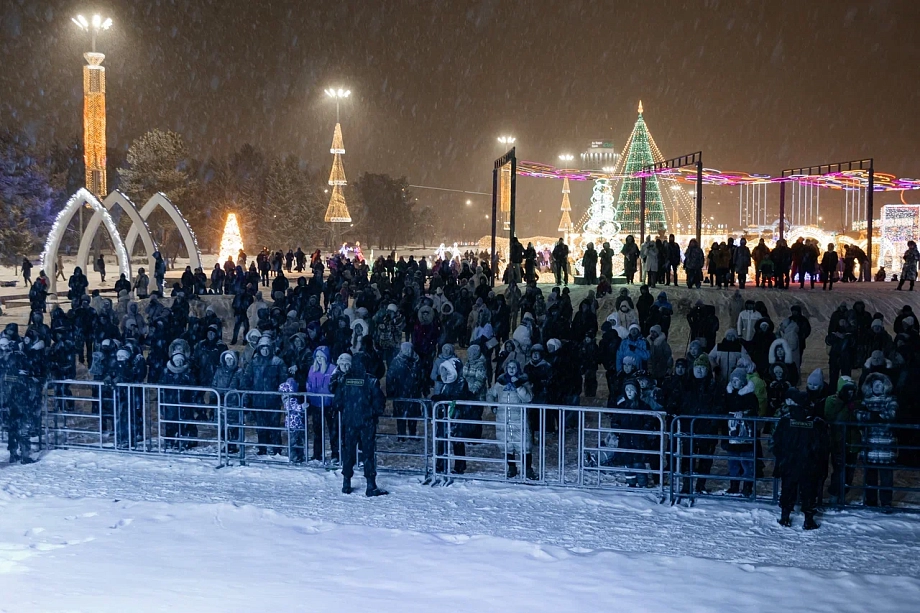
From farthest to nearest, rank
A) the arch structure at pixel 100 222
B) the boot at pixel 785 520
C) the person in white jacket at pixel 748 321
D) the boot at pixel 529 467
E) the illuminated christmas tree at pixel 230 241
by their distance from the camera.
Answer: the illuminated christmas tree at pixel 230 241 → the arch structure at pixel 100 222 → the person in white jacket at pixel 748 321 → the boot at pixel 529 467 → the boot at pixel 785 520

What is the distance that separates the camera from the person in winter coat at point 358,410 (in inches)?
365

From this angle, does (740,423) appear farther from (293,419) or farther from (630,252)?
(630,252)

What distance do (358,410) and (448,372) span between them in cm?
127

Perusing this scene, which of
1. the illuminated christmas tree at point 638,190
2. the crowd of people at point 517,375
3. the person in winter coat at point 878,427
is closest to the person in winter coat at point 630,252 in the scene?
the crowd of people at point 517,375

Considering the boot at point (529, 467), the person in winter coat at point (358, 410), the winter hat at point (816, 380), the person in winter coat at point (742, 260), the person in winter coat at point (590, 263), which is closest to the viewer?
the winter hat at point (816, 380)

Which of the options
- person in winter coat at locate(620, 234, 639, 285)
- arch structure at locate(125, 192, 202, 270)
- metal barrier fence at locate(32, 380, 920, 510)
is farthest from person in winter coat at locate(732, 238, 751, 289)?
arch structure at locate(125, 192, 202, 270)

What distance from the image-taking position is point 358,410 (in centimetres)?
926

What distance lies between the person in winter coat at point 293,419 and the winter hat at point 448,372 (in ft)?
5.12

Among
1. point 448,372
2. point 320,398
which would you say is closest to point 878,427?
point 448,372

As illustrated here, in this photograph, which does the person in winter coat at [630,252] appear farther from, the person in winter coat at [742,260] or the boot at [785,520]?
the boot at [785,520]

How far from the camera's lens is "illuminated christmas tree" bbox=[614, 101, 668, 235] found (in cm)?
4716

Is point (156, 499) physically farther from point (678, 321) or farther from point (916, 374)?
point (678, 321)

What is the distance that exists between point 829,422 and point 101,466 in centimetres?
767

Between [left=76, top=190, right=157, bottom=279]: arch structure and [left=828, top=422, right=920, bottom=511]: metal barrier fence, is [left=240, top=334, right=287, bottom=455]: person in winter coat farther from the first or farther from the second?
[left=76, top=190, right=157, bottom=279]: arch structure
